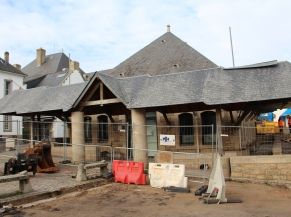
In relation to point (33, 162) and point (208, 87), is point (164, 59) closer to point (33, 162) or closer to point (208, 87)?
point (208, 87)

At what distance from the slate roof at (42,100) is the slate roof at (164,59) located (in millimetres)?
5763

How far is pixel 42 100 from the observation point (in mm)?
21484

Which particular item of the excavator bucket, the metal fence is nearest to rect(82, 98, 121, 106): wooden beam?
the metal fence

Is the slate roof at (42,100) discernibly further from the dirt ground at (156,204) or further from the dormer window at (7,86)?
the dormer window at (7,86)

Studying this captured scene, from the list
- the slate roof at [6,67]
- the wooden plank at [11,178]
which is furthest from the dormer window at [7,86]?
the wooden plank at [11,178]

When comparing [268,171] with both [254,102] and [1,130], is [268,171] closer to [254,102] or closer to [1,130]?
[254,102]

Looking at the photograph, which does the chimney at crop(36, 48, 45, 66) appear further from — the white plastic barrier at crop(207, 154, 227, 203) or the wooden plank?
the white plastic barrier at crop(207, 154, 227, 203)

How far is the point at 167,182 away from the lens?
13.2 metres

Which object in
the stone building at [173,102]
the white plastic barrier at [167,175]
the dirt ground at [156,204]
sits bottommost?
the dirt ground at [156,204]

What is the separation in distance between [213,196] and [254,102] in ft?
20.2

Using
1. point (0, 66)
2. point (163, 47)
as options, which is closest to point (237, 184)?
point (163, 47)

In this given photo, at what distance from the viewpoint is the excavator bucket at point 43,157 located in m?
15.4

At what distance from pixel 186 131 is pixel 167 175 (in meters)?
7.17

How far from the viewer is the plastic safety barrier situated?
13.8m
